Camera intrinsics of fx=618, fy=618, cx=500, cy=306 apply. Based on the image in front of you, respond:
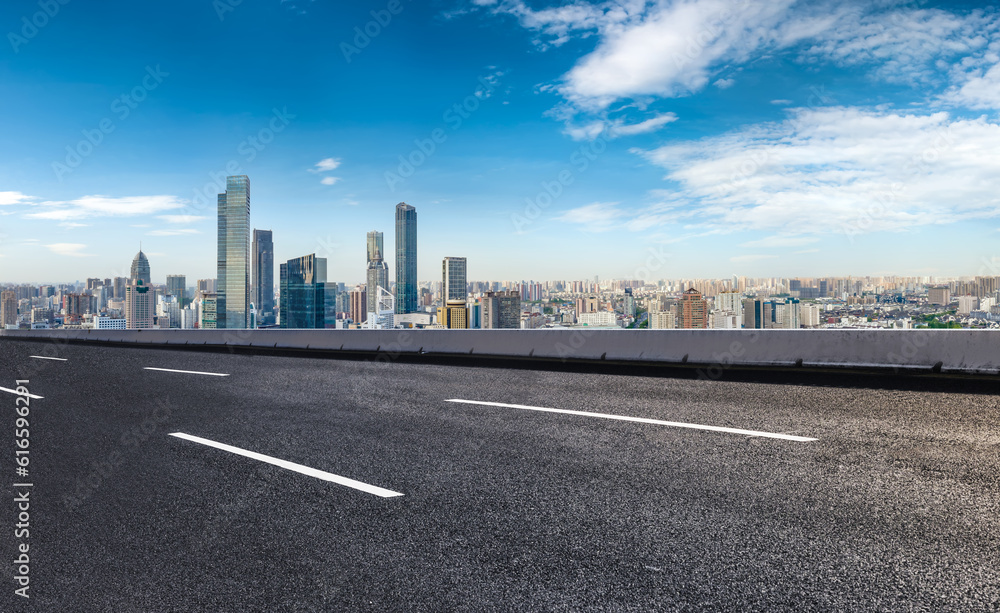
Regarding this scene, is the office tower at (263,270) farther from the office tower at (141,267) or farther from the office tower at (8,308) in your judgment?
the office tower at (8,308)

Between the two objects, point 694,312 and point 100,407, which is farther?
point 694,312

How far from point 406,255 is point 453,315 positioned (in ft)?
94.1

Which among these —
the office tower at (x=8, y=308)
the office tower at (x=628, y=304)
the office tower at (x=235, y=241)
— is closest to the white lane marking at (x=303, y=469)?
the office tower at (x=628, y=304)

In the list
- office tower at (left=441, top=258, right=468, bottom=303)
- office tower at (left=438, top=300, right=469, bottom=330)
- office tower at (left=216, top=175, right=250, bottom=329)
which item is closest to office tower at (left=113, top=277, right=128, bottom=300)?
office tower at (left=216, top=175, right=250, bottom=329)

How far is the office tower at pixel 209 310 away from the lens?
26.0 meters

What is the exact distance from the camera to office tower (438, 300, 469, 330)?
15.2 m

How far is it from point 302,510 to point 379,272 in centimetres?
3766

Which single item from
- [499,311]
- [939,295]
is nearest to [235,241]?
[499,311]

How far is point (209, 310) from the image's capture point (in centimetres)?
2889

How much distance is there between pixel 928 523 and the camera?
315 centimetres

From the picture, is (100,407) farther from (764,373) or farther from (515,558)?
(764,373)

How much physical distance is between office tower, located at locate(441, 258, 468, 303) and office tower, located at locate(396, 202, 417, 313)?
6.69 m

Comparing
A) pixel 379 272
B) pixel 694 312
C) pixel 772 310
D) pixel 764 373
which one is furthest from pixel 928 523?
pixel 379 272

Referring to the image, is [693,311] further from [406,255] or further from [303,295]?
[406,255]
